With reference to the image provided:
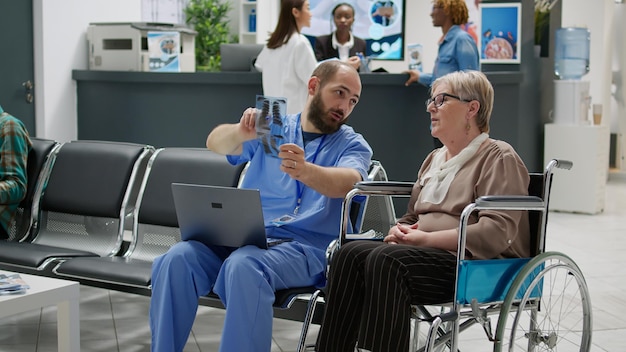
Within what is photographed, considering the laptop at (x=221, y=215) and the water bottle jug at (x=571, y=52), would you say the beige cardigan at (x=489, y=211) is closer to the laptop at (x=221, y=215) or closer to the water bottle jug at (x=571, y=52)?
the laptop at (x=221, y=215)

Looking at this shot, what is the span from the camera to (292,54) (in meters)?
4.98

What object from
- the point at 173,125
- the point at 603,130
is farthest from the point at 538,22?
the point at 173,125

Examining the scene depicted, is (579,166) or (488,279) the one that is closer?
(488,279)

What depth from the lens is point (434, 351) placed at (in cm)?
254

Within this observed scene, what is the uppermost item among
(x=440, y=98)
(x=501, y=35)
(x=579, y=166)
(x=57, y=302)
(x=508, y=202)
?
(x=501, y=35)

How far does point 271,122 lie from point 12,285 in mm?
1039

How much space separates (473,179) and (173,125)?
404 cm

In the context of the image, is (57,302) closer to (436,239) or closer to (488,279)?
(436,239)

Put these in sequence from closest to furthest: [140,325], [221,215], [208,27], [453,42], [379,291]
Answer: [379,291], [221,215], [140,325], [453,42], [208,27]

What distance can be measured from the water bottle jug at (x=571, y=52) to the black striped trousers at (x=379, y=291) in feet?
17.3

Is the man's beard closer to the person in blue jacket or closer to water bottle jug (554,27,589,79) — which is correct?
the person in blue jacket

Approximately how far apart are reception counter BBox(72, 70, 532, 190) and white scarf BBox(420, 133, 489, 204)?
3.00 meters

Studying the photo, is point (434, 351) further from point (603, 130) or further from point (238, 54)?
point (603, 130)

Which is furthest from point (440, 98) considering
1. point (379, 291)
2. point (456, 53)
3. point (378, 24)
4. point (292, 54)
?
Answer: point (378, 24)
